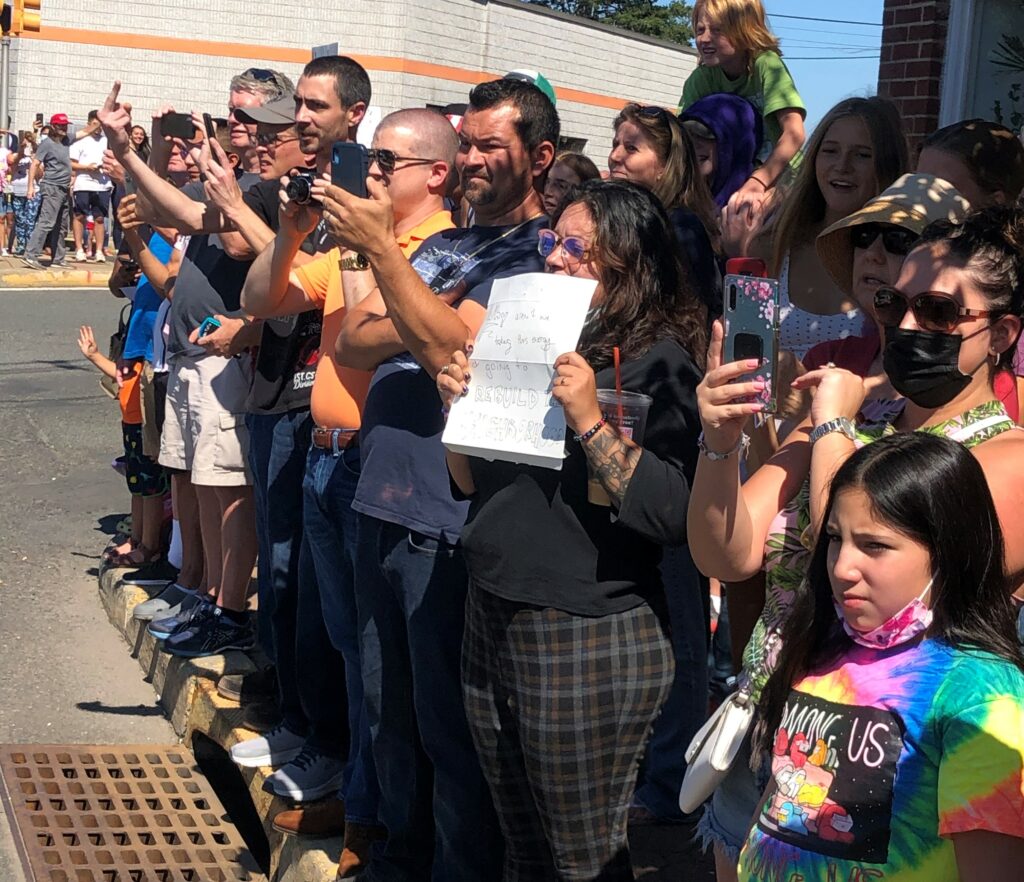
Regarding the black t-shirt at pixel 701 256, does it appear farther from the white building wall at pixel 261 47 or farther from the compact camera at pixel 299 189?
the white building wall at pixel 261 47

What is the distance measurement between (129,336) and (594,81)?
25.7 m

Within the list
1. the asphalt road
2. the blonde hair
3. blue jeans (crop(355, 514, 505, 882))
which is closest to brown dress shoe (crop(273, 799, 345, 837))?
blue jeans (crop(355, 514, 505, 882))

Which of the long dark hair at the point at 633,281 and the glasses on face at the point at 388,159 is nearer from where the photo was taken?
the long dark hair at the point at 633,281

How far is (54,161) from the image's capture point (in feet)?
64.3

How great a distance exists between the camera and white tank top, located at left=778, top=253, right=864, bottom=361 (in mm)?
3672

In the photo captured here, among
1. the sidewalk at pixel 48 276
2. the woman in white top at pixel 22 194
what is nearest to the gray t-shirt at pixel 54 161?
the woman in white top at pixel 22 194

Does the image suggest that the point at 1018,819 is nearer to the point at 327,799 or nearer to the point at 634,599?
the point at 634,599

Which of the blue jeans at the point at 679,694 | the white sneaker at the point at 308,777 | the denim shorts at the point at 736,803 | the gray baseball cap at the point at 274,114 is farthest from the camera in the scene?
the gray baseball cap at the point at 274,114

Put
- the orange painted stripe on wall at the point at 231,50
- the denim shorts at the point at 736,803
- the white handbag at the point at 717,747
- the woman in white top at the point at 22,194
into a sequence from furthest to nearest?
the orange painted stripe on wall at the point at 231,50
the woman in white top at the point at 22,194
the denim shorts at the point at 736,803
the white handbag at the point at 717,747

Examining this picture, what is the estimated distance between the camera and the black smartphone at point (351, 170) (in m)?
3.56

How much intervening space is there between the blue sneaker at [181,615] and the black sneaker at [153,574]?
20.9 inches

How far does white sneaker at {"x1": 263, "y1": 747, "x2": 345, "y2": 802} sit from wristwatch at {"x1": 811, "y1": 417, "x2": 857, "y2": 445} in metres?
2.68

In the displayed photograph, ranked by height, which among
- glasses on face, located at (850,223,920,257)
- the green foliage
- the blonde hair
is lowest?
glasses on face, located at (850,223,920,257)

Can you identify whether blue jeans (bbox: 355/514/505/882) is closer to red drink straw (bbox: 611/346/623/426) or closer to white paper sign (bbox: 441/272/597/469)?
white paper sign (bbox: 441/272/597/469)
